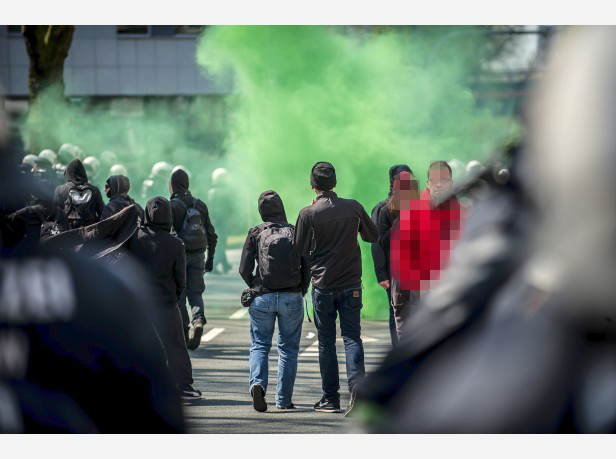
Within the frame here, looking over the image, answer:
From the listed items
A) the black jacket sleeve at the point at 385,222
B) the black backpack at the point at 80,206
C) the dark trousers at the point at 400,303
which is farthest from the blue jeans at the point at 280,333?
the black backpack at the point at 80,206

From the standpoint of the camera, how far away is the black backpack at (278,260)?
7.00 meters

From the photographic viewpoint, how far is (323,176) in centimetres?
709

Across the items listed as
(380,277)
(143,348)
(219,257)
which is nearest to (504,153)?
(143,348)

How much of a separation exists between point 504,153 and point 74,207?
336 inches

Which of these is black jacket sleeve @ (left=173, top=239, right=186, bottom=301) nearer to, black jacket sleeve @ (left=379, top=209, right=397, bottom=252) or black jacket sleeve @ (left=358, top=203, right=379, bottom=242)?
black jacket sleeve @ (left=358, top=203, right=379, bottom=242)

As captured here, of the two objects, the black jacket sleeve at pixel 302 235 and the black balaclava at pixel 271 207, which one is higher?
the black balaclava at pixel 271 207

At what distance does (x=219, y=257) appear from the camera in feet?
55.7

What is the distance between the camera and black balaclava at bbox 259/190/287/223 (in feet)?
23.3

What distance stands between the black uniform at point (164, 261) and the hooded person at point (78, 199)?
8.15 feet

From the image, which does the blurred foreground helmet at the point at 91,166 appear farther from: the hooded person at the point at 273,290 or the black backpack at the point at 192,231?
the hooded person at the point at 273,290

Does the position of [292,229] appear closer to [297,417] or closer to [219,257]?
[297,417]

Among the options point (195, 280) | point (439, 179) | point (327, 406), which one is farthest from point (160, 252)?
point (195, 280)

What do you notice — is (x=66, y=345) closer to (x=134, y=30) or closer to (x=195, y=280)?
(x=195, y=280)

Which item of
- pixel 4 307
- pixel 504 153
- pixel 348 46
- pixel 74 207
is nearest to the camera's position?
pixel 504 153
